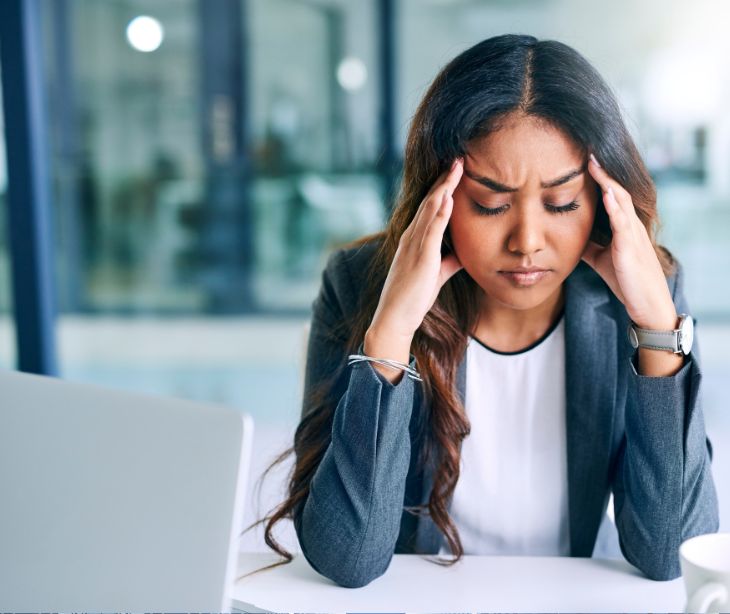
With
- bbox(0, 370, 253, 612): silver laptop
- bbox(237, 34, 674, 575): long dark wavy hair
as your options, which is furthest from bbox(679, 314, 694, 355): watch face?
bbox(0, 370, 253, 612): silver laptop

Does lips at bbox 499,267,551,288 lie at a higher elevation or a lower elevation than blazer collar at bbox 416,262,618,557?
higher

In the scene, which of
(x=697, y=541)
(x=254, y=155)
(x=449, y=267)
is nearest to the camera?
(x=697, y=541)

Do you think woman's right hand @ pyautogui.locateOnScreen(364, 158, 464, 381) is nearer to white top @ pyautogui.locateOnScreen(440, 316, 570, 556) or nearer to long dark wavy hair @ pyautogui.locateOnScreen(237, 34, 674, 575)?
long dark wavy hair @ pyautogui.locateOnScreen(237, 34, 674, 575)

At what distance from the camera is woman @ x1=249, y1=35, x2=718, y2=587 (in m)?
1.16

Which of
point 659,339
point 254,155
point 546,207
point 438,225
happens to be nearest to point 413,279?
point 438,225

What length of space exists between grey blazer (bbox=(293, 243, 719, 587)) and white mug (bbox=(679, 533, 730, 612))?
1.00ft

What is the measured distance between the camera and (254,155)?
4.57 metres

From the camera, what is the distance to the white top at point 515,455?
1.36 metres

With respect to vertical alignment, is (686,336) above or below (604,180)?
below

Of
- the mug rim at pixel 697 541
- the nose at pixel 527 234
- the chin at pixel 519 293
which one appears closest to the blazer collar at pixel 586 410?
the chin at pixel 519 293

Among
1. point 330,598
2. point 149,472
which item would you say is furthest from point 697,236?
point 149,472

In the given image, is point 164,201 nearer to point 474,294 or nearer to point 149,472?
point 474,294

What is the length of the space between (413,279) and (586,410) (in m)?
0.35

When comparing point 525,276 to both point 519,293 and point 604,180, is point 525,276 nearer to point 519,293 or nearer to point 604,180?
point 519,293
